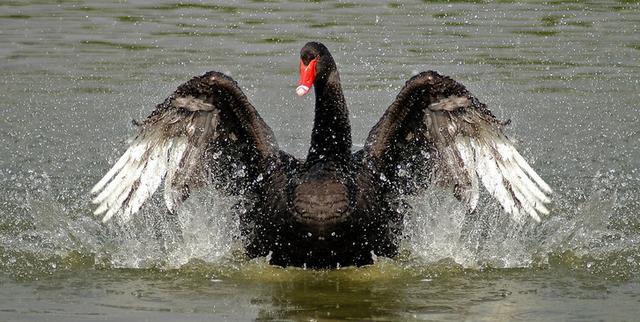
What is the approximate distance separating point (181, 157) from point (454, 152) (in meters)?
1.84

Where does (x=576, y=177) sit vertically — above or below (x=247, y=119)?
below

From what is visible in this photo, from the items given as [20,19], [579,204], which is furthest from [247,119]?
[20,19]

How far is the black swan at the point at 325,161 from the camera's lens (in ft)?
26.1

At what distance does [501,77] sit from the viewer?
13.3 meters

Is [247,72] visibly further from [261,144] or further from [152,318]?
[152,318]

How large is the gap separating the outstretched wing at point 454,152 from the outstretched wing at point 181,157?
0.81 m

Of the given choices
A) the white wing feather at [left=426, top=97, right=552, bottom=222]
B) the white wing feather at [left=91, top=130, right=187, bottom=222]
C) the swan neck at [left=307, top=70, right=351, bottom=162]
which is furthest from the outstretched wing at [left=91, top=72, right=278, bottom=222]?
the white wing feather at [left=426, top=97, right=552, bottom=222]

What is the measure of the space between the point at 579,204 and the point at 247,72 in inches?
199

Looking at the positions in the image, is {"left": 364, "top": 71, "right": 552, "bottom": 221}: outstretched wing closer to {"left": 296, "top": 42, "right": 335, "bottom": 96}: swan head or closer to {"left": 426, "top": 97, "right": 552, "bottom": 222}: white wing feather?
{"left": 426, "top": 97, "right": 552, "bottom": 222}: white wing feather

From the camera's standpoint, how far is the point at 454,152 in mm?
8484

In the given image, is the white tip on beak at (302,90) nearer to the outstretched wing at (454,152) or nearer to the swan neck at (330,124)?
the swan neck at (330,124)

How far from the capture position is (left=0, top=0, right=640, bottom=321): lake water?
24.1ft

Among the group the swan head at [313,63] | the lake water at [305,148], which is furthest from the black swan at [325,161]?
the lake water at [305,148]

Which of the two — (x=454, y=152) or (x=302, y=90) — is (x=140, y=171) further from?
(x=454, y=152)
